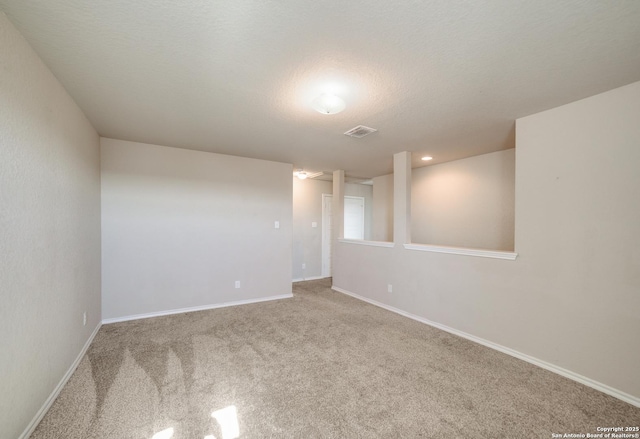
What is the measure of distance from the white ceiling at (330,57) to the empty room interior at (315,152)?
0.06 ft

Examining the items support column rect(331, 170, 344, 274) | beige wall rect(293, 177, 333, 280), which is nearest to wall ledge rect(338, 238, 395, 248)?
support column rect(331, 170, 344, 274)

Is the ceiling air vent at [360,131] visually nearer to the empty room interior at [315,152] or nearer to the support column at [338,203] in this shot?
the empty room interior at [315,152]

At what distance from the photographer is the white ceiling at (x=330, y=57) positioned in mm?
1317

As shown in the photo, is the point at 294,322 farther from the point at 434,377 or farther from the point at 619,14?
the point at 619,14

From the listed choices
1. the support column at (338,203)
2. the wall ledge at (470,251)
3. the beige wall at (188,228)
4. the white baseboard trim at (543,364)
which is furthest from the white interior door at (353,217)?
the white baseboard trim at (543,364)

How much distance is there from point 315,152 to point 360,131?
1.06 meters

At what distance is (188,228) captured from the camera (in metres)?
3.80

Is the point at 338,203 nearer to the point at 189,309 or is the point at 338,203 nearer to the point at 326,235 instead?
the point at 326,235

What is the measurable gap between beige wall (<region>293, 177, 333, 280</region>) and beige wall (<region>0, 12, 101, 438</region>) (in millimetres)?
3907

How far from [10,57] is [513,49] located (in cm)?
301

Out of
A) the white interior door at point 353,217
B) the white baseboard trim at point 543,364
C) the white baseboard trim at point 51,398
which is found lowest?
the white baseboard trim at point 543,364

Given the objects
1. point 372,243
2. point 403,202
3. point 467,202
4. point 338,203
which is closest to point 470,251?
point 403,202

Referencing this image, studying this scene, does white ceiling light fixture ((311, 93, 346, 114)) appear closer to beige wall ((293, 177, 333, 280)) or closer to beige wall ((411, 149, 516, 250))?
beige wall ((411, 149, 516, 250))

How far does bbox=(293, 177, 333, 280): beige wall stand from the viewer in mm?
5953
